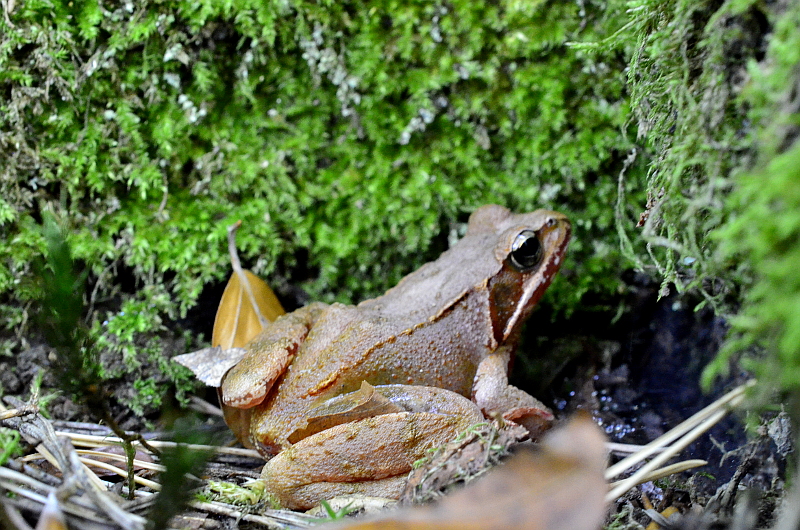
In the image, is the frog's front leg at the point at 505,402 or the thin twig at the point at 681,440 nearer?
the thin twig at the point at 681,440

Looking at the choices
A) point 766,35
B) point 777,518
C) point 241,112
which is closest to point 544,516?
point 777,518

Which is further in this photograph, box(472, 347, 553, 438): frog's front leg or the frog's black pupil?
the frog's black pupil

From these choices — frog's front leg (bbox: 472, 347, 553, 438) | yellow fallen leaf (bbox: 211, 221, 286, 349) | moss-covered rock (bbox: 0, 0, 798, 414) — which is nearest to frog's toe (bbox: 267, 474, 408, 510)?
frog's front leg (bbox: 472, 347, 553, 438)

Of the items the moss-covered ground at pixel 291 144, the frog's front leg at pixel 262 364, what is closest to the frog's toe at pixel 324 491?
the frog's front leg at pixel 262 364

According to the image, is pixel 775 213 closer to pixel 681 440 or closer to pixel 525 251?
pixel 681 440

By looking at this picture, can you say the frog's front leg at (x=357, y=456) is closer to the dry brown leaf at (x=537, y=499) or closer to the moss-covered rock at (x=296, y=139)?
the dry brown leaf at (x=537, y=499)

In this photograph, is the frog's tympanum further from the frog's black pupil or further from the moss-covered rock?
the moss-covered rock
